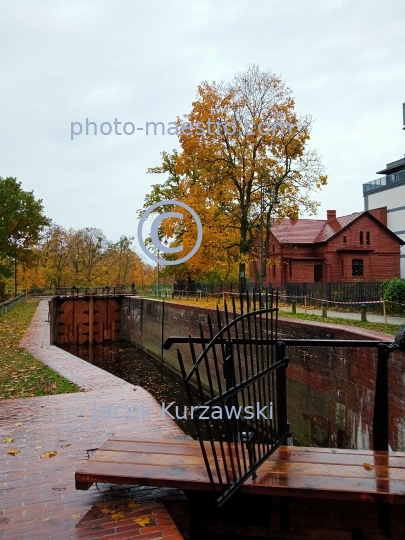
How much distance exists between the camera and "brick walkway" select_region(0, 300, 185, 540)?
2.69 metres

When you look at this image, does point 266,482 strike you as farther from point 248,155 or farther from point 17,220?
point 17,220

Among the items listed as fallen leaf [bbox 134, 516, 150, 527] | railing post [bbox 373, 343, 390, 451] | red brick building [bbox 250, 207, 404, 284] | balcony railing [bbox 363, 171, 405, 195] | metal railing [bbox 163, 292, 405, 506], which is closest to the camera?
metal railing [bbox 163, 292, 405, 506]

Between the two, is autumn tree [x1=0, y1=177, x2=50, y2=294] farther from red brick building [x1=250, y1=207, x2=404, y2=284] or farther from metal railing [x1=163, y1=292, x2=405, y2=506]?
metal railing [x1=163, y1=292, x2=405, y2=506]

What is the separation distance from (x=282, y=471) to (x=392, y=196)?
35.6 metres

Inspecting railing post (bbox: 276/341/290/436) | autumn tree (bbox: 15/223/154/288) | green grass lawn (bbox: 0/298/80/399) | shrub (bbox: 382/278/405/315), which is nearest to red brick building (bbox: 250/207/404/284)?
autumn tree (bbox: 15/223/154/288)

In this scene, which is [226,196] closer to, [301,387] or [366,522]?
[301,387]

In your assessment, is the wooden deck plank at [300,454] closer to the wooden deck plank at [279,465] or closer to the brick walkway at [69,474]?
the wooden deck plank at [279,465]

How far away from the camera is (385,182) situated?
36312 mm

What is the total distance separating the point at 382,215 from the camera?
3512 centimetres

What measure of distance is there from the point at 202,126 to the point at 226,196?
2741 millimetres

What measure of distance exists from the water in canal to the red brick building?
36.0ft

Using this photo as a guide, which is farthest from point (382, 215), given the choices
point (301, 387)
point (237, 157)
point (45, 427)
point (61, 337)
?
point (45, 427)

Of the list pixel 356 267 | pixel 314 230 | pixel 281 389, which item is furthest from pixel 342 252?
pixel 281 389

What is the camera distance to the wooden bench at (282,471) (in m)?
2.55
